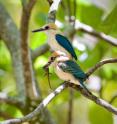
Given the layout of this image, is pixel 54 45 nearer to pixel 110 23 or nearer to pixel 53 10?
pixel 53 10

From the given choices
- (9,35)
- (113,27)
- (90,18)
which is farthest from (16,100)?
(90,18)

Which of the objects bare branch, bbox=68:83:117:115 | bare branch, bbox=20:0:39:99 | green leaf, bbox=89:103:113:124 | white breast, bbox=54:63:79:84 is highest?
white breast, bbox=54:63:79:84

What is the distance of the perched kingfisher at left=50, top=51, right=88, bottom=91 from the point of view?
473 mm

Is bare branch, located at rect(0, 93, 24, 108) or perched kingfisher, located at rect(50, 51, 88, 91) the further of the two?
bare branch, located at rect(0, 93, 24, 108)

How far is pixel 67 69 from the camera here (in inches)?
18.7

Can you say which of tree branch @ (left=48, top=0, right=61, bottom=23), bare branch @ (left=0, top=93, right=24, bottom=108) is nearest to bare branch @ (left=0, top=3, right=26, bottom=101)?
bare branch @ (left=0, top=93, right=24, bottom=108)

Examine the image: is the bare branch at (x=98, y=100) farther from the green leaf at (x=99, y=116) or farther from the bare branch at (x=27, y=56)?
the green leaf at (x=99, y=116)

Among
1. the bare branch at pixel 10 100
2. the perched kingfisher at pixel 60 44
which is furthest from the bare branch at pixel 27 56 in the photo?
the perched kingfisher at pixel 60 44

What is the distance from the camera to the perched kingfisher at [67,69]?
473 millimetres

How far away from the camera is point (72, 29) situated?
0.92m

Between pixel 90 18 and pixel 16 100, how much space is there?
360mm

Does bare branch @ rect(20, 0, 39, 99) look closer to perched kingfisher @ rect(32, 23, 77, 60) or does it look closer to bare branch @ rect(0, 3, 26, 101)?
bare branch @ rect(0, 3, 26, 101)

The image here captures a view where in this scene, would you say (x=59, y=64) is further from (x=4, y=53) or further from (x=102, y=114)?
(x=4, y=53)

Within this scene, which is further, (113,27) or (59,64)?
(113,27)
